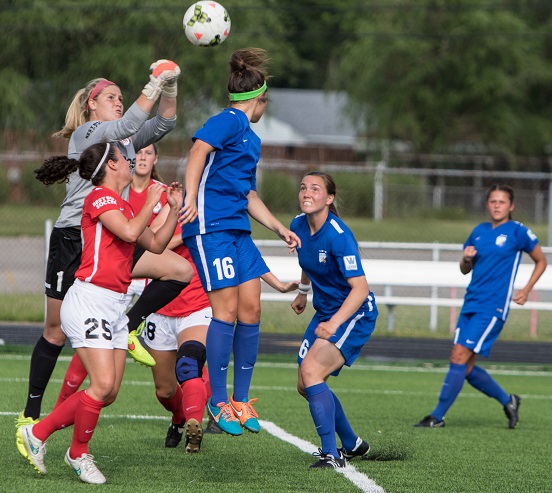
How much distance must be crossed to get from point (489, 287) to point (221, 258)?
3.70 meters

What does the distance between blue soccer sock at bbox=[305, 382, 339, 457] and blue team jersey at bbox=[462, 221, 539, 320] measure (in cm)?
299

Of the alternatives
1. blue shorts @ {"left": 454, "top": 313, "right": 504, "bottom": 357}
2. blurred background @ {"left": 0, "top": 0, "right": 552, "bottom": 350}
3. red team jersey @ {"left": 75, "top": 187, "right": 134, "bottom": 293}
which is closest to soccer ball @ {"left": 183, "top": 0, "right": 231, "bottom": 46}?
red team jersey @ {"left": 75, "top": 187, "right": 134, "bottom": 293}

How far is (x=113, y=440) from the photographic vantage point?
24.7 feet

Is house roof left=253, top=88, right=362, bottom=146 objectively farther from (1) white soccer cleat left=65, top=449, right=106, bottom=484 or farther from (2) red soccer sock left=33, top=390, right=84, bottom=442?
(1) white soccer cleat left=65, top=449, right=106, bottom=484

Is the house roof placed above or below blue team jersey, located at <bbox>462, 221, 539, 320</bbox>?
above

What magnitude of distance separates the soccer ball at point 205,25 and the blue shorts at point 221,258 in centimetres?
139

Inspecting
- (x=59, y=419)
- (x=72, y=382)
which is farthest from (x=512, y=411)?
(x=59, y=419)

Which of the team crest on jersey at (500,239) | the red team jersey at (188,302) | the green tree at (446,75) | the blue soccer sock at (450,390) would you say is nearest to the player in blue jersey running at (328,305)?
the red team jersey at (188,302)

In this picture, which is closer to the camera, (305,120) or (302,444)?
(302,444)

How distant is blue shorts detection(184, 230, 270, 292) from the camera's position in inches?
251

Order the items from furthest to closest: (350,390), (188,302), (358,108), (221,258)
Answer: (358,108)
(350,390)
(188,302)
(221,258)

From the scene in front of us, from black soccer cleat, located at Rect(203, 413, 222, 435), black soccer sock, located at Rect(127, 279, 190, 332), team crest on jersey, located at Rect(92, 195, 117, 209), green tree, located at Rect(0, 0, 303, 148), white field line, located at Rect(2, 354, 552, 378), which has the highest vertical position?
green tree, located at Rect(0, 0, 303, 148)

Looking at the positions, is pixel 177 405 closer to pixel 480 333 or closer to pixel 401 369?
pixel 480 333

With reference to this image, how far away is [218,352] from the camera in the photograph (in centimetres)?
648
